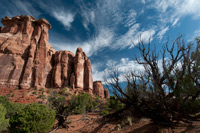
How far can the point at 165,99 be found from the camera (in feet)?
15.3

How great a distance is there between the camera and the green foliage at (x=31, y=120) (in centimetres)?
760

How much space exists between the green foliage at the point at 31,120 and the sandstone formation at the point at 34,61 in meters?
30.3

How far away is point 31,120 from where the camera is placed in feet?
25.7

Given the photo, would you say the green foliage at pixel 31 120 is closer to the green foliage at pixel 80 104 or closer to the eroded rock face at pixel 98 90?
the green foliage at pixel 80 104

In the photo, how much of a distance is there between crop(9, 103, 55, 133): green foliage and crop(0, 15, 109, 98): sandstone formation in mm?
30308

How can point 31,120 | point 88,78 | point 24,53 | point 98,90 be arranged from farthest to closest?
point 98,90 < point 88,78 < point 24,53 < point 31,120

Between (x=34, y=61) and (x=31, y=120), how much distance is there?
3595 centimetres

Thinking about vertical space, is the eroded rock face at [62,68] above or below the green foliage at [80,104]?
above

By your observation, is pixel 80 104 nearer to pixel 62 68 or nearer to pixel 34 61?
pixel 62 68

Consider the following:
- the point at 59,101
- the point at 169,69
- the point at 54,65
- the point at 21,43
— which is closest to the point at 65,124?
the point at 59,101

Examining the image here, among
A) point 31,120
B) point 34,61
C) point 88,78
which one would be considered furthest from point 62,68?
point 31,120

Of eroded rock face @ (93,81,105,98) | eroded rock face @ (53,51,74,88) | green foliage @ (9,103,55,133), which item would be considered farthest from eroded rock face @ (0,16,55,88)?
green foliage @ (9,103,55,133)

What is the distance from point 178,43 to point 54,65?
44547 millimetres

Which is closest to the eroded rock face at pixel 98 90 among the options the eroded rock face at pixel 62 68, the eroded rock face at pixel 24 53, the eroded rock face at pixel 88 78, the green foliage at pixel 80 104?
the eroded rock face at pixel 88 78
